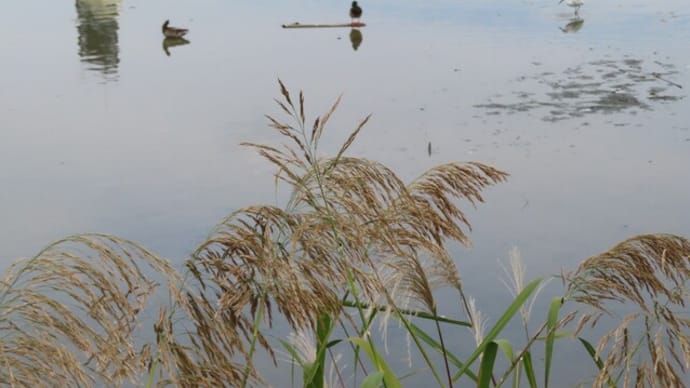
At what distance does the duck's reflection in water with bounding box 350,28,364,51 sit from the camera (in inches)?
667

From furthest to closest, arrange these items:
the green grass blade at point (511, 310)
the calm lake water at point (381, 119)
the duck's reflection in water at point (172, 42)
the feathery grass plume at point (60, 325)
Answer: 1. the duck's reflection in water at point (172, 42)
2. the calm lake water at point (381, 119)
3. the green grass blade at point (511, 310)
4. the feathery grass plume at point (60, 325)

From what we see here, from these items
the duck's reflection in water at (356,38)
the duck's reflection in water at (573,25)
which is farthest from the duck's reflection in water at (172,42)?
the duck's reflection in water at (573,25)

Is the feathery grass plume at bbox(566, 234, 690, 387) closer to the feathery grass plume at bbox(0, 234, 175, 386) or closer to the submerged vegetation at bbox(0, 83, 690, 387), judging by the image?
the submerged vegetation at bbox(0, 83, 690, 387)

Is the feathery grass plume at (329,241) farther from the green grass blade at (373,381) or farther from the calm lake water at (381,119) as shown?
the calm lake water at (381,119)

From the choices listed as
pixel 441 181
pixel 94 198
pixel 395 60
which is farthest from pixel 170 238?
pixel 395 60

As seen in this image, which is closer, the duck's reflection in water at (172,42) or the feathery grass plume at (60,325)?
the feathery grass plume at (60,325)

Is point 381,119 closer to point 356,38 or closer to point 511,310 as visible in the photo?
point 356,38

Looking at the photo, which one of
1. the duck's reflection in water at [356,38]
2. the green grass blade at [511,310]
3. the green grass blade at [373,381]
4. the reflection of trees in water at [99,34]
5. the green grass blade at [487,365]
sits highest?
the green grass blade at [511,310]

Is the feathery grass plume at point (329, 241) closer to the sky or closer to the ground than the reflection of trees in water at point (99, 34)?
closer to the sky

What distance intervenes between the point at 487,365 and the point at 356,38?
1557 centimetres

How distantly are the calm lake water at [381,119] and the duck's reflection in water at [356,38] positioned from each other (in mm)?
117

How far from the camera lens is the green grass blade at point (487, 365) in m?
2.47

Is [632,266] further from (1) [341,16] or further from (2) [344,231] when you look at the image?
(1) [341,16]


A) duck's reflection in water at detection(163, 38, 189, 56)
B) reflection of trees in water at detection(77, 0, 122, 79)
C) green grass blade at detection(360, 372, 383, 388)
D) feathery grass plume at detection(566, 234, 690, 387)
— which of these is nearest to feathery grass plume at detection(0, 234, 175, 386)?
green grass blade at detection(360, 372, 383, 388)
